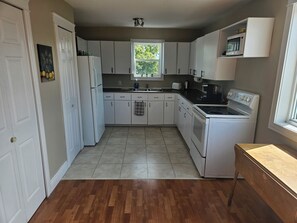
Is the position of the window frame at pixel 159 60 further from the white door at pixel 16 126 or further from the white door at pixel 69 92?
the white door at pixel 16 126

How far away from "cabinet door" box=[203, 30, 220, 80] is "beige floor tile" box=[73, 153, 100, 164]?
2.40 m

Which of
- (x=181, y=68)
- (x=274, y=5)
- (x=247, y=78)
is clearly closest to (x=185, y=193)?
(x=247, y=78)

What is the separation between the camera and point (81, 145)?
147 inches

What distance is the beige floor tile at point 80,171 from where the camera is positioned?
285 centimetres

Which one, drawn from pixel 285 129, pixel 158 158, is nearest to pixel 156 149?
pixel 158 158

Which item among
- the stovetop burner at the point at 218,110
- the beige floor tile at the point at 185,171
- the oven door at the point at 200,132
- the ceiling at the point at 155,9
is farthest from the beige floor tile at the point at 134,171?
the ceiling at the point at 155,9

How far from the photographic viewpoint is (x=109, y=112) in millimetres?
4930

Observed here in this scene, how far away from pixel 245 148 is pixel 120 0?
251cm

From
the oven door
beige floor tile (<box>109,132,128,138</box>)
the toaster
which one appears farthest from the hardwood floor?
the toaster

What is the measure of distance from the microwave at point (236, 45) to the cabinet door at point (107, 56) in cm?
306

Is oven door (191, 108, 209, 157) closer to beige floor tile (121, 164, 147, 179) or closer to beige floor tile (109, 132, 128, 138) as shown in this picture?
beige floor tile (121, 164, 147, 179)

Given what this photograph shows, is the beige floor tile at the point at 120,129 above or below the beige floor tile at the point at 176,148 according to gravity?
above

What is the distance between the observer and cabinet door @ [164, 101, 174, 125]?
495 cm

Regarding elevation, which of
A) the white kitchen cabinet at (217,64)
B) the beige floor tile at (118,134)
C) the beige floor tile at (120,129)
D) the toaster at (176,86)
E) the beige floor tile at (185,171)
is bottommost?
the beige floor tile at (185,171)
